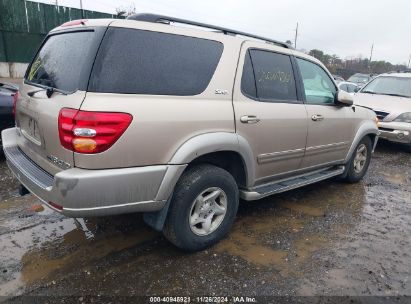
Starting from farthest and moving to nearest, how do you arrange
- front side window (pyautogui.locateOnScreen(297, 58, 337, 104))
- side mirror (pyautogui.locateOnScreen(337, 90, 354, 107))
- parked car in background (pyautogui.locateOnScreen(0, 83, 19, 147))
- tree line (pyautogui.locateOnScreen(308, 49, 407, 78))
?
tree line (pyautogui.locateOnScreen(308, 49, 407, 78))
parked car in background (pyautogui.locateOnScreen(0, 83, 19, 147))
side mirror (pyautogui.locateOnScreen(337, 90, 354, 107))
front side window (pyautogui.locateOnScreen(297, 58, 337, 104))

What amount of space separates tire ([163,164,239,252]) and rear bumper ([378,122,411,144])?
549 cm

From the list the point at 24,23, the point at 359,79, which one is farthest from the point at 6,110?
the point at 359,79

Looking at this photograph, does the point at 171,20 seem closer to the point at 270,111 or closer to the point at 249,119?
the point at 249,119

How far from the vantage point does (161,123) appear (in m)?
2.56

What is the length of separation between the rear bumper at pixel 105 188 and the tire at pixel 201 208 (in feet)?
0.56

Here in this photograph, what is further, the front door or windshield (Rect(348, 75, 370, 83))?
windshield (Rect(348, 75, 370, 83))

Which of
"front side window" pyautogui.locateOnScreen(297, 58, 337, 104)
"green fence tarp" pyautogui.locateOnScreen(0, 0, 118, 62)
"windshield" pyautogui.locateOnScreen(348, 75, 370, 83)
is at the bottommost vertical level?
"windshield" pyautogui.locateOnScreen(348, 75, 370, 83)

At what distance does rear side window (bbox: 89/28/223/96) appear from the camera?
243 cm

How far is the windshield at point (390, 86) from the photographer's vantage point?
8.22 meters

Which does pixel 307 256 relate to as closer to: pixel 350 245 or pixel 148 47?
pixel 350 245

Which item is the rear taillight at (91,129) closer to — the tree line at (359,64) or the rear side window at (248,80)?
the rear side window at (248,80)

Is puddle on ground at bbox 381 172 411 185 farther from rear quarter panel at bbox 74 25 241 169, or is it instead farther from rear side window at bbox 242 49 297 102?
rear quarter panel at bbox 74 25 241 169

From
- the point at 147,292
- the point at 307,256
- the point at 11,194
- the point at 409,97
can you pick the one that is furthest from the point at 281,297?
the point at 409,97

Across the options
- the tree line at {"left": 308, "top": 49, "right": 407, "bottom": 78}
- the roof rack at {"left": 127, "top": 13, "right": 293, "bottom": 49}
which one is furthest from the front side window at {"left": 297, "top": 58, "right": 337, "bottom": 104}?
the tree line at {"left": 308, "top": 49, "right": 407, "bottom": 78}
